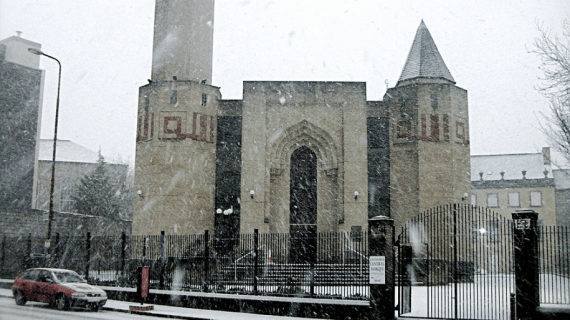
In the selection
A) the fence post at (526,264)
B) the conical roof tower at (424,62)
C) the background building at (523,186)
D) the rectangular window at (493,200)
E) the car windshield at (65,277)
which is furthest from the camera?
the rectangular window at (493,200)

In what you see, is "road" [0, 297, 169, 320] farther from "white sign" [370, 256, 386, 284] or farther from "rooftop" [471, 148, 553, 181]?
"rooftop" [471, 148, 553, 181]

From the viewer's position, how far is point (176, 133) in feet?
97.3

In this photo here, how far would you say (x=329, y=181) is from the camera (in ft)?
99.9

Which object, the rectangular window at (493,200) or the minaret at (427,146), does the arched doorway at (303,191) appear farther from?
the rectangular window at (493,200)

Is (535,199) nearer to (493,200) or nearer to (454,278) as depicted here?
(493,200)

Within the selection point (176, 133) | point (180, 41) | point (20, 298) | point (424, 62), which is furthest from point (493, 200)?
point (20, 298)

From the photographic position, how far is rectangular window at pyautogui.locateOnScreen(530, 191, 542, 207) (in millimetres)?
51594

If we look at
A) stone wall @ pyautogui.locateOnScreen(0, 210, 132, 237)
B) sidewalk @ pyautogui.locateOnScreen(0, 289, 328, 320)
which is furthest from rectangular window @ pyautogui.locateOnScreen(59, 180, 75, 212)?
sidewalk @ pyautogui.locateOnScreen(0, 289, 328, 320)

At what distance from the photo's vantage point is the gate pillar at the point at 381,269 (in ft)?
45.3

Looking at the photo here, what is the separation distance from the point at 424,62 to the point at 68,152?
147 ft

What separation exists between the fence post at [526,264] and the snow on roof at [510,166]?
4396 centimetres

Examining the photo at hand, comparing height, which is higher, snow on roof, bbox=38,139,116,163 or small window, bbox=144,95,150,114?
snow on roof, bbox=38,139,116,163

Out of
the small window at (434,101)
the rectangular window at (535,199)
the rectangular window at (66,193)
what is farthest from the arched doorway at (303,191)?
the rectangular window at (66,193)

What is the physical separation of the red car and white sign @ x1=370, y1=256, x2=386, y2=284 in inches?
326
